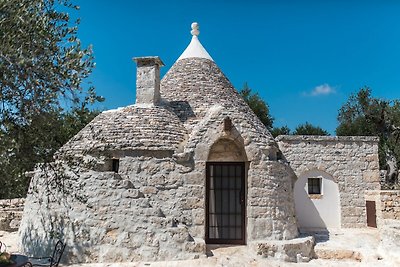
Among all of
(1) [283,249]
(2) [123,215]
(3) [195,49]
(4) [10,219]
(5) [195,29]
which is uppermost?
(5) [195,29]

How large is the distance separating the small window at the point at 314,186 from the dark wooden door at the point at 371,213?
1.87 m

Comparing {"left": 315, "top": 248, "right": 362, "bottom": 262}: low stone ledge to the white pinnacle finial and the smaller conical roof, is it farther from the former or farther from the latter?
the white pinnacle finial

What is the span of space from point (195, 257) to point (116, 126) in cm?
393

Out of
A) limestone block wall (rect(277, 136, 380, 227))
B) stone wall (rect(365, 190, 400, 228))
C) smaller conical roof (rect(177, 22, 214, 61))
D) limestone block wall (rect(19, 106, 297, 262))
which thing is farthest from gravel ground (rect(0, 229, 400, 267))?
smaller conical roof (rect(177, 22, 214, 61))

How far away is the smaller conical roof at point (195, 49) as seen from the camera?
1276cm

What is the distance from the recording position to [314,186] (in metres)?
14.6

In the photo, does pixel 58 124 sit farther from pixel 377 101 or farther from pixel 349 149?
pixel 377 101

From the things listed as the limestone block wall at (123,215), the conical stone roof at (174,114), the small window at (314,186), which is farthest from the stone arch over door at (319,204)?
the limestone block wall at (123,215)

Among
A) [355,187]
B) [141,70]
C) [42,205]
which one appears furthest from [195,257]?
[355,187]

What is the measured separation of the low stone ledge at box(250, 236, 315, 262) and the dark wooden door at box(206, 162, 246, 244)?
1.14 meters

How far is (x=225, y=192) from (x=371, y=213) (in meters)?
6.99

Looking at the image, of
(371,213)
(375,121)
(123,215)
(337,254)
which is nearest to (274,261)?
(337,254)

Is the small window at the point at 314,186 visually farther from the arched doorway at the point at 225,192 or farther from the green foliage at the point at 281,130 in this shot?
the green foliage at the point at 281,130

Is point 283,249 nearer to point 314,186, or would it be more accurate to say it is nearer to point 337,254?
point 337,254
